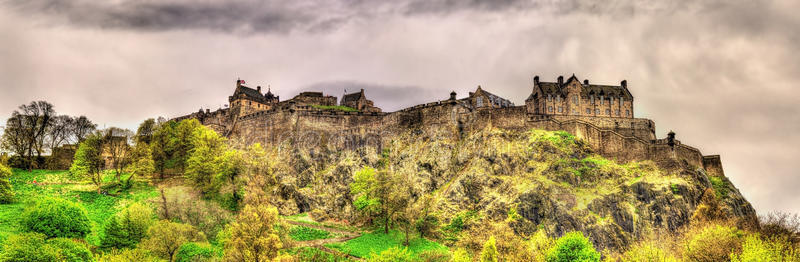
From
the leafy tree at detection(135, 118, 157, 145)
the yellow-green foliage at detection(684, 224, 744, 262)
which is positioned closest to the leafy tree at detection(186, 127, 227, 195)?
the leafy tree at detection(135, 118, 157, 145)

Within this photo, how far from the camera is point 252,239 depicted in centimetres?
4191

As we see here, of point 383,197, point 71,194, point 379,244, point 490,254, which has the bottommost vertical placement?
point 379,244

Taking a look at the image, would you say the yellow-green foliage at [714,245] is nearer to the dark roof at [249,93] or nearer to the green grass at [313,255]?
the green grass at [313,255]

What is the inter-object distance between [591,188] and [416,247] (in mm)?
19977

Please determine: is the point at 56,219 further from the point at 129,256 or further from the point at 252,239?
the point at 252,239

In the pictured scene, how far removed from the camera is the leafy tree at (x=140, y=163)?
61625 millimetres

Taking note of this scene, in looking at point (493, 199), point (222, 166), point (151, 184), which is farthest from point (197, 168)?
point (493, 199)

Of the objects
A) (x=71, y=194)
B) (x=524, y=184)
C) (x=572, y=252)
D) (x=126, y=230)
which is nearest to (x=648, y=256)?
(x=572, y=252)

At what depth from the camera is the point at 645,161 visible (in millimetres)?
61469

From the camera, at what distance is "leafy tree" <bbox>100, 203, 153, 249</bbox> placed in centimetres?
4448

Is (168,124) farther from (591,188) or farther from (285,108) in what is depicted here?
(591,188)

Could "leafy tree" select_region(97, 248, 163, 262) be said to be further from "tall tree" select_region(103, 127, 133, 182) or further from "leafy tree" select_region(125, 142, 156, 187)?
"tall tree" select_region(103, 127, 133, 182)

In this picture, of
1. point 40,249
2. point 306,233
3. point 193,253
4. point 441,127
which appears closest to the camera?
point 40,249

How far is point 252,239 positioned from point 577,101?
50.0 metres
